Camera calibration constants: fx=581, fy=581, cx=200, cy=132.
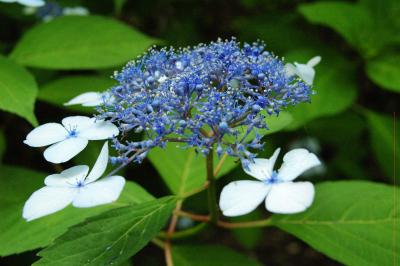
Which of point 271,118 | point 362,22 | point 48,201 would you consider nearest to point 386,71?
point 362,22

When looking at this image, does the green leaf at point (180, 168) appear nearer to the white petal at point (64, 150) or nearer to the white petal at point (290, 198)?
the white petal at point (64, 150)

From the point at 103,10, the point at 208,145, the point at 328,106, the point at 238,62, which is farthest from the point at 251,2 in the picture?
the point at 208,145

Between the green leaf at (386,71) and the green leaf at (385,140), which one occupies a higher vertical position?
the green leaf at (386,71)

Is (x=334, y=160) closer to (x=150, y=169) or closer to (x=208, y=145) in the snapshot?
(x=150, y=169)

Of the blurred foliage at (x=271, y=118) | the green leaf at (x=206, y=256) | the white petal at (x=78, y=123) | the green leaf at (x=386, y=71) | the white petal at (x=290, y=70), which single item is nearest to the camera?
the white petal at (x=78, y=123)

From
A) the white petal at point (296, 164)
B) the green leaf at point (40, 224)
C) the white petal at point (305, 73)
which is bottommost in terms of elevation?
the green leaf at point (40, 224)

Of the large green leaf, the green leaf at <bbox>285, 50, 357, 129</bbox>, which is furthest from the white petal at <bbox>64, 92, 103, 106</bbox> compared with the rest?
the large green leaf

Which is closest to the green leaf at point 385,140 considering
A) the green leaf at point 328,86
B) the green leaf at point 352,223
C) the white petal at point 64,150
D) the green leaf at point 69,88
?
the green leaf at point 328,86
